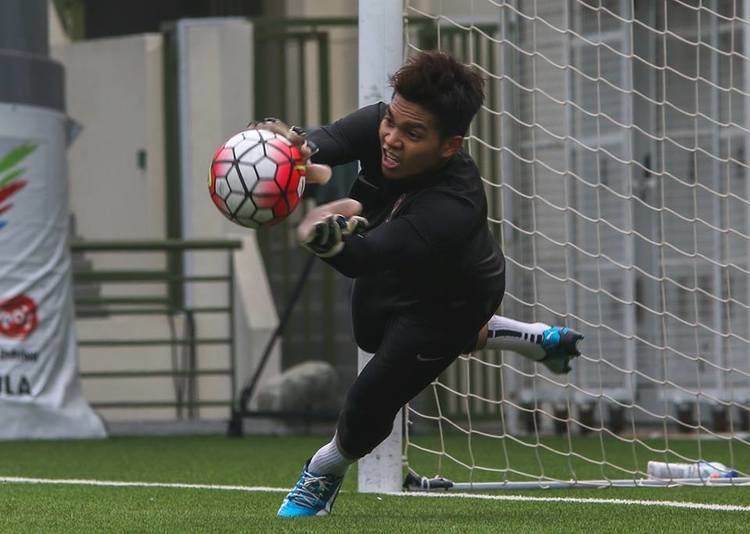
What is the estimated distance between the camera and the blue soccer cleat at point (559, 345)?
20.3ft

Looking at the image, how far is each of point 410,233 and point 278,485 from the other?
2.58m

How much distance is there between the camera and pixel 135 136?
1555 cm

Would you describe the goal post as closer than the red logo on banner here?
No

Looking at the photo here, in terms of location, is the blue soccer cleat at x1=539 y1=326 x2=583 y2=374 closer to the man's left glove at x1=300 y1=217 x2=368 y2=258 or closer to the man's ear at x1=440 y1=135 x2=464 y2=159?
the man's ear at x1=440 y1=135 x2=464 y2=159

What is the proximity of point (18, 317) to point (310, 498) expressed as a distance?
5615 mm

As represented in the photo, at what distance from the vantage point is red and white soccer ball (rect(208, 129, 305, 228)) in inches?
178

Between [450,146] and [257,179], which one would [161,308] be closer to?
[450,146]

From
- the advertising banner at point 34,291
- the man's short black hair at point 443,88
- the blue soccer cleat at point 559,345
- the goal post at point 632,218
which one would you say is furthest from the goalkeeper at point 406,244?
the advertising banner at point 34,291

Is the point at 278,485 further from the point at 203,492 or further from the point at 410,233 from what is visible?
the point at 410,233

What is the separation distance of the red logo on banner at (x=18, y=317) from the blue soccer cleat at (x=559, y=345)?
5033 mm

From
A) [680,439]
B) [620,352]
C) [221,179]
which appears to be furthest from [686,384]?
[221,179]

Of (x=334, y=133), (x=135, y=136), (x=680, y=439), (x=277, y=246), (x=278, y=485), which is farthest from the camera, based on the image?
(x=135, y=136)

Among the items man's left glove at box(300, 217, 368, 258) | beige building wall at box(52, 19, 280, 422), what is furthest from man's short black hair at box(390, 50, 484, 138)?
beige building wall at box(52, 19, 280, 422)

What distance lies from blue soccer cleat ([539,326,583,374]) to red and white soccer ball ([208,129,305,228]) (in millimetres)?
1851
